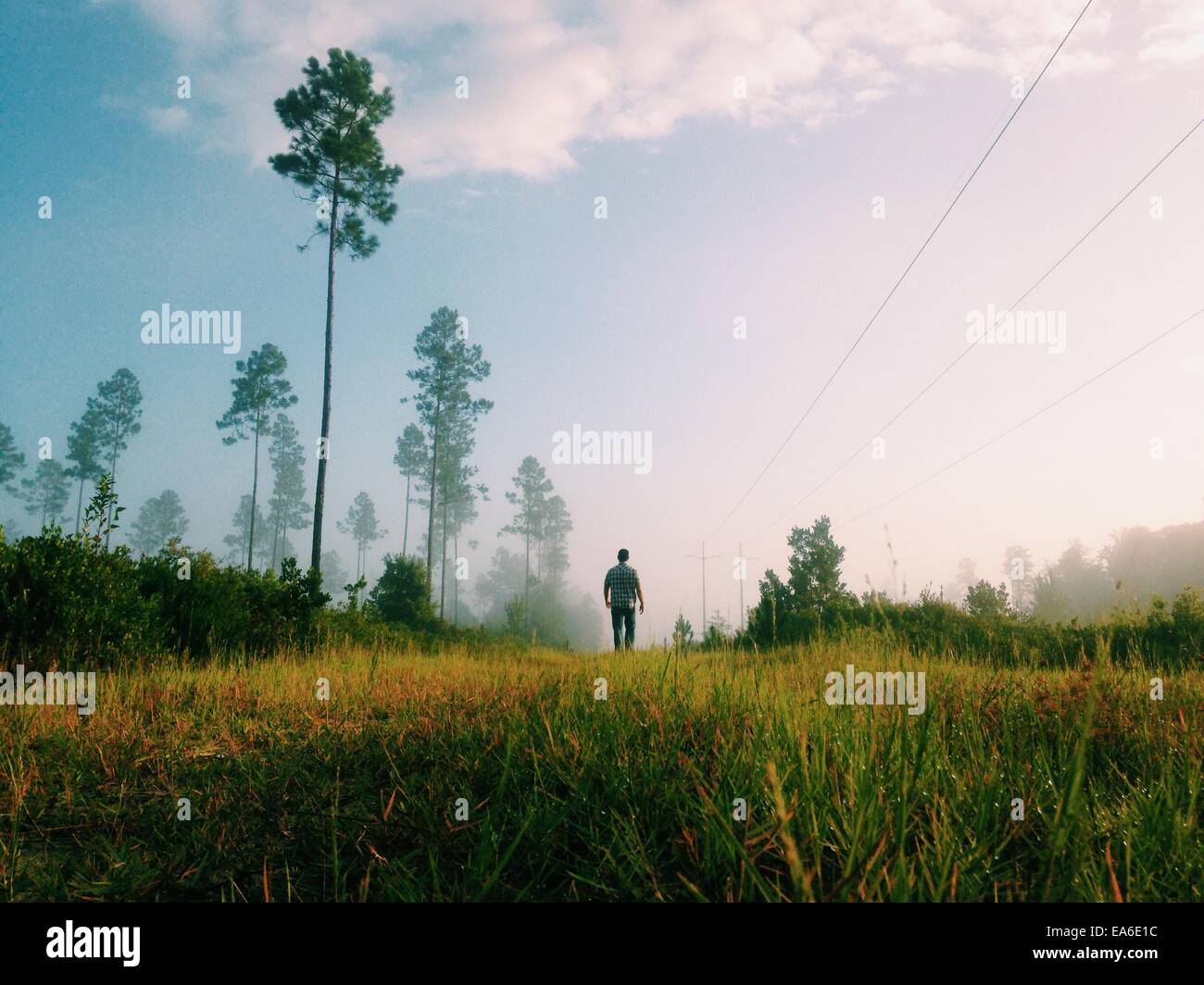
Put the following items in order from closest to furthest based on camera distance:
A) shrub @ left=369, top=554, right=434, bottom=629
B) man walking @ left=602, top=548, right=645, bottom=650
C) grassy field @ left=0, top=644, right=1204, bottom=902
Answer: grassy field @ left=0, top=644, right=1204, bottom=902 → man walking @ left=602, top=548, right=645, bottom=650 → shrub @ left=369, top=554, right=434, bottom=629

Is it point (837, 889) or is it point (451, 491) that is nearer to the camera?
point (837, 889)

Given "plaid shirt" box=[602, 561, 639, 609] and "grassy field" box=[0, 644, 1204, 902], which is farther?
"plaid shirt" box=[602, 561, 639, 609]

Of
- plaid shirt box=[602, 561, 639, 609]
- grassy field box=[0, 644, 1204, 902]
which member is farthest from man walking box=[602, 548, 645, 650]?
grassy field box=[0, 644, 1204, 902]

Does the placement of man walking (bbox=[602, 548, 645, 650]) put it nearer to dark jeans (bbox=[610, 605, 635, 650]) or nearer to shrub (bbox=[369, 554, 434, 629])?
dark jeans (bbox=[610, 605, 635, 650])

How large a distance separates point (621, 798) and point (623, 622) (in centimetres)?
1279

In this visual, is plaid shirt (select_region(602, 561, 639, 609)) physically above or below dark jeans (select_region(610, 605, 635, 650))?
above

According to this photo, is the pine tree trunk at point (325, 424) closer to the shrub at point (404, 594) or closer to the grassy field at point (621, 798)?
the shrub at point (404, 594)

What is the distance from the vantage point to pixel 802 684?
4770 millimetres

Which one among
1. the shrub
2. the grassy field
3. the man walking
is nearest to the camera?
the grassy field

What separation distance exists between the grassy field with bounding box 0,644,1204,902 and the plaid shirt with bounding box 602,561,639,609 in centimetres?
966

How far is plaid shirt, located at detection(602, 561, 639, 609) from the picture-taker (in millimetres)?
14391
